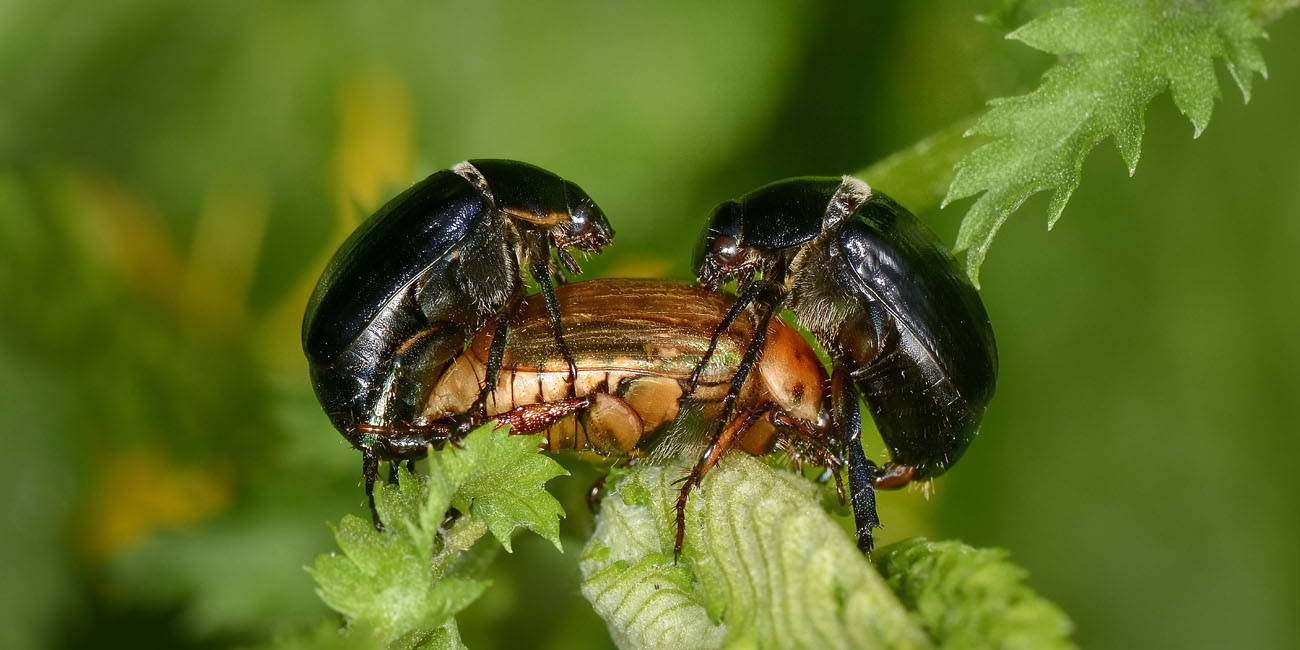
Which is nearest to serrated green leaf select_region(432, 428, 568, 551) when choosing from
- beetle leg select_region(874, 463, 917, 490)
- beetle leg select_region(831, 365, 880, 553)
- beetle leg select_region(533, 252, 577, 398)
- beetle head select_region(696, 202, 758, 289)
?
beetle leg select_region(533, 252, 577, 398)

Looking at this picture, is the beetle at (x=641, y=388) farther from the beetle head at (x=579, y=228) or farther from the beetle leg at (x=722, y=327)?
the beetle head at (x=579, y=228)

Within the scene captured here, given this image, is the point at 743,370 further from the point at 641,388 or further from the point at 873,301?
the point at 873,301

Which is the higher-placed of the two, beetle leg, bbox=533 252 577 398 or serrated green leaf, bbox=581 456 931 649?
beetle leg, bbox=533 252 577 398

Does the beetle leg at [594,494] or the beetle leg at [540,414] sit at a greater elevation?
the beetle leg at [540,414]

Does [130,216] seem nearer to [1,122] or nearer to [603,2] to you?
[1,122]

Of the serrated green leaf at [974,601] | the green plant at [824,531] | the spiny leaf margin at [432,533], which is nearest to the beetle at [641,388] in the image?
the green plant at [824,531]

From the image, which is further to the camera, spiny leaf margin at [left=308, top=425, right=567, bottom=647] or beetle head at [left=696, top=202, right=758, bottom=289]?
beetle head at [left=696, top=202, right=758, bottom=289]

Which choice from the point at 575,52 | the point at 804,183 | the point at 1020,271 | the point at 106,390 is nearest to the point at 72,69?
the point at 106,390

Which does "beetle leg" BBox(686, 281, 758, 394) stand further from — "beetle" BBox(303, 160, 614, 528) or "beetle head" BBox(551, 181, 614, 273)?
"beetle head" BBox(551, 181, 614, 273)
